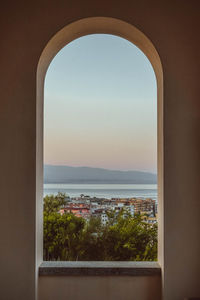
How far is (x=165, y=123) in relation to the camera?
7.43ft

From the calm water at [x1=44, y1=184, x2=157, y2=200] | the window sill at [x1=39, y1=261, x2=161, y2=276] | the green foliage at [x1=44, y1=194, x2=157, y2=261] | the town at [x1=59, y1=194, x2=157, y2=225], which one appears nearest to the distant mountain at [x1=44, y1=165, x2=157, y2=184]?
the calm water at [x1=44, y1=184, x2=157, y2=200]

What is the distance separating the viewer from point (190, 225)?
2227 millimetres

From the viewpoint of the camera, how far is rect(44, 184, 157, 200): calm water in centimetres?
255

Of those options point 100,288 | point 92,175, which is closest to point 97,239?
point 100,288

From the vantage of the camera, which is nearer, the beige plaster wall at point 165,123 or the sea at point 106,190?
the beige plaster wall at point 165,123

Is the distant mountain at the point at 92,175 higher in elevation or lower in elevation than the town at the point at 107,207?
higher

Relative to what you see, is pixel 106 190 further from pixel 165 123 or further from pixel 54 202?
pixel 165 123

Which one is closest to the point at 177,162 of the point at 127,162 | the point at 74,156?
the point at 127,162

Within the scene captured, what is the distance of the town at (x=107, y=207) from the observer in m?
2.55

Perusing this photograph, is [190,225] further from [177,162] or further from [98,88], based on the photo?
[98,88]

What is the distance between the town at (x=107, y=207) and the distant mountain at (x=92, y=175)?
0.15 m

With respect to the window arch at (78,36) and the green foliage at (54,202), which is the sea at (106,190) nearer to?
the green foliage at (54,202)

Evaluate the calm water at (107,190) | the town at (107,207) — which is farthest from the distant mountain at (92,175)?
the town at (107,207)

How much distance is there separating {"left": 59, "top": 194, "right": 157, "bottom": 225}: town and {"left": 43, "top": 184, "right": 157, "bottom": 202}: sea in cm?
3
